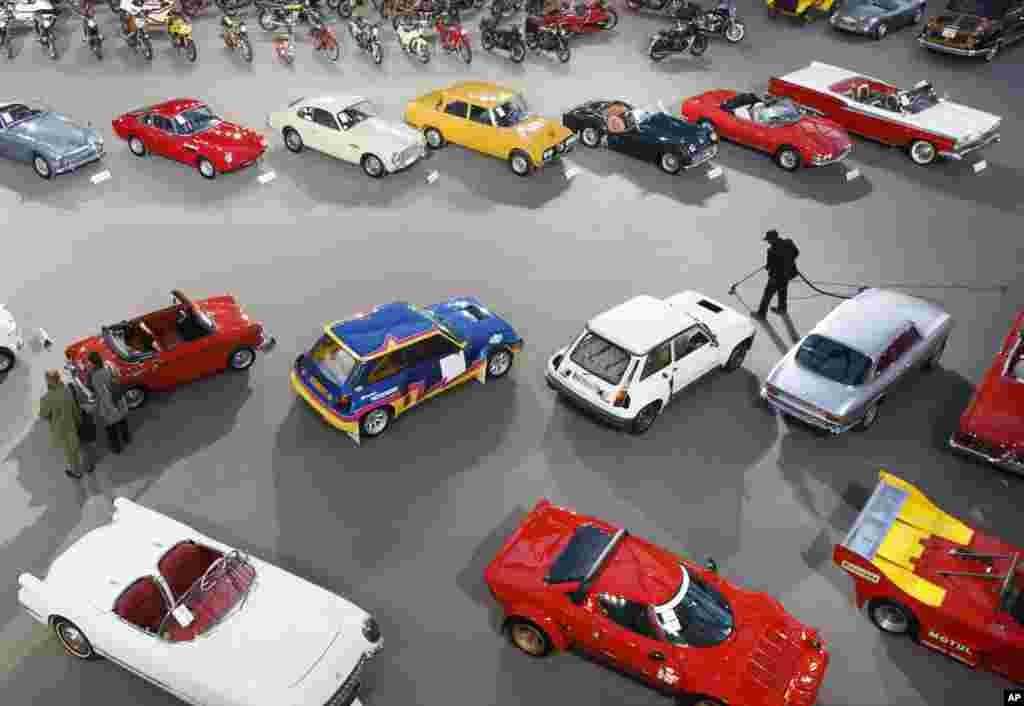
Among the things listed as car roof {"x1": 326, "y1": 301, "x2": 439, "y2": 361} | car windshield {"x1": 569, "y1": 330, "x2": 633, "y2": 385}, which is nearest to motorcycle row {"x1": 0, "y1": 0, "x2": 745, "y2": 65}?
car roof {"x1": 326, "y1": 301, "x2": 439, "y2": 361}

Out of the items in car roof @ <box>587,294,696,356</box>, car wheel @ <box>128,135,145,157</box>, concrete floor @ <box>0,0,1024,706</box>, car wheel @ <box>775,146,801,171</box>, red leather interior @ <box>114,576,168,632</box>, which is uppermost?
car roof @ <box>587,294,696,356</box>

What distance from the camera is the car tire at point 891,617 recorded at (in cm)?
894

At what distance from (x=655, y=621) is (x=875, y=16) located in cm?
2123

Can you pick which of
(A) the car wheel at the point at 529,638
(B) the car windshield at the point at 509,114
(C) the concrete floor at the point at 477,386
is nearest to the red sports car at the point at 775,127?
(C) the concrete floor at the point at 477,386

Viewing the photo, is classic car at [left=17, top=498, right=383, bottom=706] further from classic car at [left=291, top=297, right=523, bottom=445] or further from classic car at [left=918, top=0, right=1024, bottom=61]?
classic car at [left=918, top=0, right=1024, bottom=61]

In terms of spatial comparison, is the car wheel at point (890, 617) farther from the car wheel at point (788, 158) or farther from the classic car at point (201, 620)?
the car wheel at point (788, 158)

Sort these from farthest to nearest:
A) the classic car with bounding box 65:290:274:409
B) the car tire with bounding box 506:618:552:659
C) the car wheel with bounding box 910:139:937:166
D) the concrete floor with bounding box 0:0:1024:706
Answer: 1. the car wheel with bounding box 910:139:937:166
2. the classic car with bounding box 65:290:274:409
3. the concrete floor with bounding box 0:0:1024:706
4. the car tire with bounding box 506:618:552:659

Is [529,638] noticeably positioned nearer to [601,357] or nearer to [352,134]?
[601,357]

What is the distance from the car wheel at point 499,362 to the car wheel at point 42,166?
10.6m

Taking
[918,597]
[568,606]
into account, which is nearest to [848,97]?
[918,597]

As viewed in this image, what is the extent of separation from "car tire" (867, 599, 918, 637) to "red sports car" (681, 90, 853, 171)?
1036 centimetres

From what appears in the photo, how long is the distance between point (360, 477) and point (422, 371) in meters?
1.57

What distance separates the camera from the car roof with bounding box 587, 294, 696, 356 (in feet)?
36.7

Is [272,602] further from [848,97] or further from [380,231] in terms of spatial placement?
[848,97]
